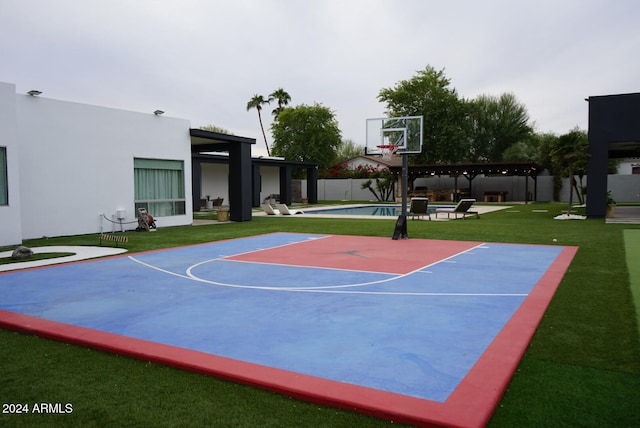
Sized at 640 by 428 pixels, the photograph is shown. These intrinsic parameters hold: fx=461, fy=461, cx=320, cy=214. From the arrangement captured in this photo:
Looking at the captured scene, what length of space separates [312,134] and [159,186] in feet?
103

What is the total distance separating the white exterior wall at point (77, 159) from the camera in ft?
43.8

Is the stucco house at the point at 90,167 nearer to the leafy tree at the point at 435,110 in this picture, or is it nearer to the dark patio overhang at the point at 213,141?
the dark patio overhang at the point at 213,141

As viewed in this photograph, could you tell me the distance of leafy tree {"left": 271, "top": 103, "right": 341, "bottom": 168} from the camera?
4766 cm

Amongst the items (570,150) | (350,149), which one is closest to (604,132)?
(570,150)

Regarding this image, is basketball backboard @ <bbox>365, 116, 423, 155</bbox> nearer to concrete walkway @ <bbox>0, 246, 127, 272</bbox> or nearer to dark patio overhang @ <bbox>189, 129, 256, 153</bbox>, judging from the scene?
dark patio overhang @ <bbox>189, 129, 256, 153</bbox>

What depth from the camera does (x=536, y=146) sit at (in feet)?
164

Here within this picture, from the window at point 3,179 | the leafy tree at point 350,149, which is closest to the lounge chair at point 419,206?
the window at point 3,179

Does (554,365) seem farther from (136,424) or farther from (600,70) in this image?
(600,70)

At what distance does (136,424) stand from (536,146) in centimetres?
5374

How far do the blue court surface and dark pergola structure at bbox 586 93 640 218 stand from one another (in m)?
10.8

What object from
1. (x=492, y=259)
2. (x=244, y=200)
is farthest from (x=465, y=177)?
(x=492, y=259)

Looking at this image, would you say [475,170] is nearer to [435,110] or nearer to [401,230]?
[435,110]

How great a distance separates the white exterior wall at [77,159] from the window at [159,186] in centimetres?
A: 33

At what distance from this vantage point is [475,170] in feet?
115
